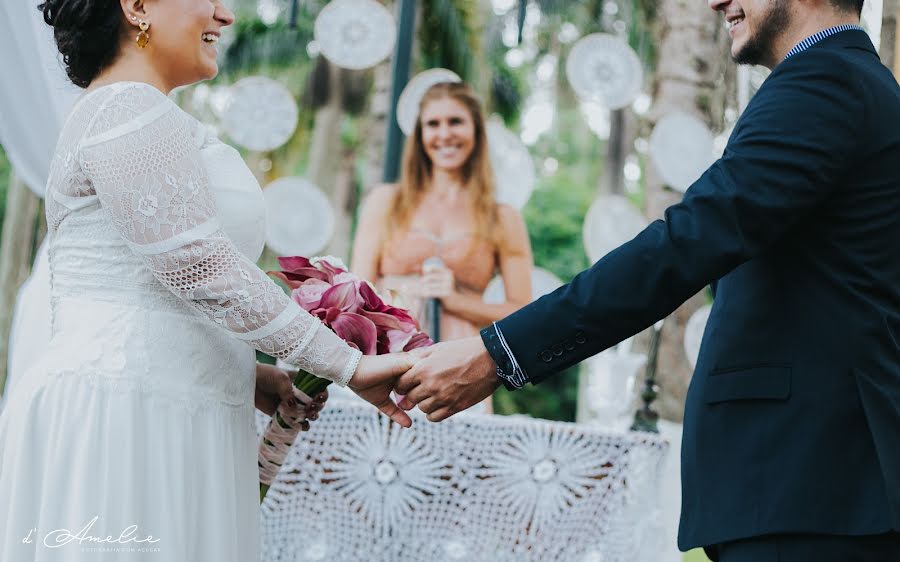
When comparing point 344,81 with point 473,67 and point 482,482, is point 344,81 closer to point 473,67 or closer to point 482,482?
point 473,67

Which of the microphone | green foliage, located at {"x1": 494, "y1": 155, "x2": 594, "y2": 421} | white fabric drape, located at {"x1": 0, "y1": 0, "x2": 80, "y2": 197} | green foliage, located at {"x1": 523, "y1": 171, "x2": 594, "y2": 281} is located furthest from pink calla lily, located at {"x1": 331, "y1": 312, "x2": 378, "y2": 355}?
green foliage, located at {"x1": 494, "y1": 155, "x2": 594, "y2": 421}

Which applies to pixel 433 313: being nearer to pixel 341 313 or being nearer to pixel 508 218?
pixel 508 218

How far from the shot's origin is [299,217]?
19.2 ft

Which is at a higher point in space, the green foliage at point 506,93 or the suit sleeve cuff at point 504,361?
the green foliage at point 506,93

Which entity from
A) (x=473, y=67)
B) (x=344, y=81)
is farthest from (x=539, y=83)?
(x=344, y=81)

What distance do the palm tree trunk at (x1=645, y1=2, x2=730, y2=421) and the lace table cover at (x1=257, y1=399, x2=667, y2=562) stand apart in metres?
4.04

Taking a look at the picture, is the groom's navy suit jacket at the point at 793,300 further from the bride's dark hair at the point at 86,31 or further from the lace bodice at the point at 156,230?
the bride's dark hair at the point at 86,31

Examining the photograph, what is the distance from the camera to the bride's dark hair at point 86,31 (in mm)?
2137

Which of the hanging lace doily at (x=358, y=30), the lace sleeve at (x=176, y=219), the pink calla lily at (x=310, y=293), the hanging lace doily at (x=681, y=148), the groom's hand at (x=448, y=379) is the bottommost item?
the groom's hand at (x=448, y=379)

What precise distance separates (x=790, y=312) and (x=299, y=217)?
423 centimetres

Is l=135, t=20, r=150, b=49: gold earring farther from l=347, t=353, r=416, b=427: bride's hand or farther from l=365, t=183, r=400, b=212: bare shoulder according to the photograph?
l=365, t=183, r=400, b=212: bare shoulder

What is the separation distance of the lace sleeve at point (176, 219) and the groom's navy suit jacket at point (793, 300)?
63cm

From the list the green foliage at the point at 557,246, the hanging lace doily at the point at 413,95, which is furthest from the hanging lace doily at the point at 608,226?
the green foliage at the point at 557,246

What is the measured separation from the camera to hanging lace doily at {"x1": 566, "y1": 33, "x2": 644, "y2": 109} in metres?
5.88
